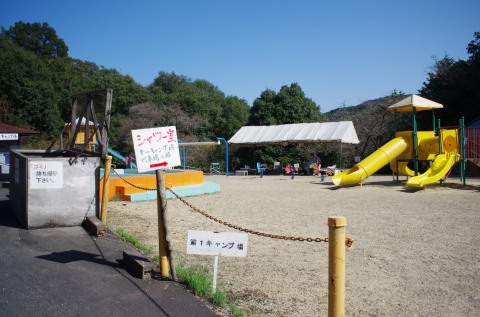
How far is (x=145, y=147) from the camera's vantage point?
4844 mm

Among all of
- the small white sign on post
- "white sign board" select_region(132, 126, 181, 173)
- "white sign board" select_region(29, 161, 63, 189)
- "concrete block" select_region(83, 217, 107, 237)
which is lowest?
"concrete block" select_region(83, 217, 107, 237)

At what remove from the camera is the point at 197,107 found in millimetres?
37250

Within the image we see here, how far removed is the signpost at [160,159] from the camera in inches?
183

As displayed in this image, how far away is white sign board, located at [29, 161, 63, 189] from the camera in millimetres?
6934

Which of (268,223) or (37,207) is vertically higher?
(37,207)

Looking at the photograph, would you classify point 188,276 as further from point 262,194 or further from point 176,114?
point 176,114

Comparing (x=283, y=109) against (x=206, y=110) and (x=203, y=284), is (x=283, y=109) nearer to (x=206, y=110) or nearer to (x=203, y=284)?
(x=206, y=110)

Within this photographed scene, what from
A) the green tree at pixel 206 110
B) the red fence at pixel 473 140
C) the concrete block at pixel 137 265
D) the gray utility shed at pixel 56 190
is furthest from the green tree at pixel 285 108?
the concrete block at pixel 137 265

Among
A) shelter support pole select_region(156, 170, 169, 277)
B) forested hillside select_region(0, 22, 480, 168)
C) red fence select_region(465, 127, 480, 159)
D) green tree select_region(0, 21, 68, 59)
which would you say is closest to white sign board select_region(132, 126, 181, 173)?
shelter support pole select_region(156, 170, 169, 277)

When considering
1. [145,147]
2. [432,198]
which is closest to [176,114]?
[432,198]

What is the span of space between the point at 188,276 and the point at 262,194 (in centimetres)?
948

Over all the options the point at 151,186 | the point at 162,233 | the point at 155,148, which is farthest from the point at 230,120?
the point at 162,233

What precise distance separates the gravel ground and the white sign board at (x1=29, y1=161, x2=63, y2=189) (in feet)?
4.38

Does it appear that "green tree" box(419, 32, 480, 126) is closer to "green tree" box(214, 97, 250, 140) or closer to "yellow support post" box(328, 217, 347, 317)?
"green tree" box(214, 97, 250, 140)
